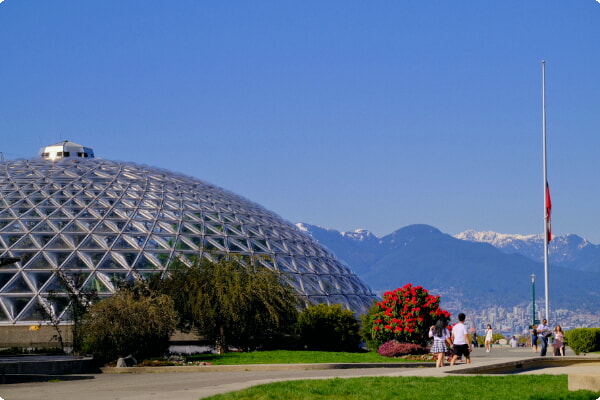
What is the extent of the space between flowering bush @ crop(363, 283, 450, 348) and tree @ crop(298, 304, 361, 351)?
2.93 metres

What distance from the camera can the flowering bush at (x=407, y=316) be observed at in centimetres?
3516

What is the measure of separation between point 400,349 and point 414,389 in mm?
16794

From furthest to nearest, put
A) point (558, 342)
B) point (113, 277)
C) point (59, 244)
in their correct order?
point (59, 244) < point (113, 277) < point (558, 342)

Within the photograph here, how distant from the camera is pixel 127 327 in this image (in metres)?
31.1

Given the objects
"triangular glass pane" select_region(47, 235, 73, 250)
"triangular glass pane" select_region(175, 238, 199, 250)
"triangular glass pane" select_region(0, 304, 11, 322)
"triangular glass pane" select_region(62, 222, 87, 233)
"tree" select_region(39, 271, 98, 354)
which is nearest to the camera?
"tree" select_region(39, 271, 98, 354)

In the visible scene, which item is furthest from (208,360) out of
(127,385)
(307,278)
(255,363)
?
(307,278)

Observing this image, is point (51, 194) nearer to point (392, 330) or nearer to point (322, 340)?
point (322, 340)

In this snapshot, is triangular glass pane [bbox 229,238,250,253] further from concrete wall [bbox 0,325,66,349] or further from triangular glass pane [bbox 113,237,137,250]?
concrete wall [bbox 0,325,66,349]

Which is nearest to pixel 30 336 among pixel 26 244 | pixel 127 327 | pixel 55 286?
pixel 55 286

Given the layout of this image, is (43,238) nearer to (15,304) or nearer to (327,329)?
(15,304)

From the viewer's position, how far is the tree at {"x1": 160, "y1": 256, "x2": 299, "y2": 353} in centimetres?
3556

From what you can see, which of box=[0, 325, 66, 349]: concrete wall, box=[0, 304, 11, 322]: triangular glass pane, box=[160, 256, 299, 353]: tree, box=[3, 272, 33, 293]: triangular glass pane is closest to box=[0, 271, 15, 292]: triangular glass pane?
box=[3, 272, 33, 293]: triangular glass pane

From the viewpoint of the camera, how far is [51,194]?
4581 centimetres

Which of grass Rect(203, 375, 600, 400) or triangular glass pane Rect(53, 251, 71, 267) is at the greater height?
triangular glass pane Rect(53, 251, 71, 267)
